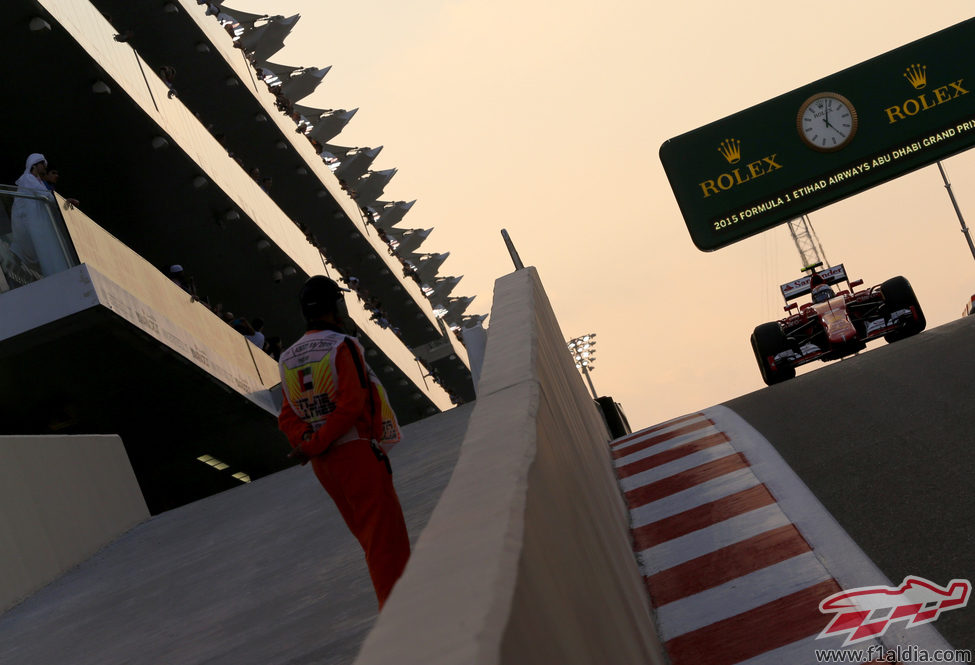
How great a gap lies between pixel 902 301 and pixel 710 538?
33.9 ft

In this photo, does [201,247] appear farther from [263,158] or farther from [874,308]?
[874,308]

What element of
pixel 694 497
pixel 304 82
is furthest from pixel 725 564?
pixel 304 82

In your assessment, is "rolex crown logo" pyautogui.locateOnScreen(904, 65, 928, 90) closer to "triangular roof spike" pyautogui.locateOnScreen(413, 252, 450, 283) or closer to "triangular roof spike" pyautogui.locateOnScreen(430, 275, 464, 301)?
"triangular roof spike" pyautogui.locateOnScreen(413, 252, 450, 283)

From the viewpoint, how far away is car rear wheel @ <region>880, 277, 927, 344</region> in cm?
1494

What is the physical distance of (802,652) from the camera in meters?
4.06

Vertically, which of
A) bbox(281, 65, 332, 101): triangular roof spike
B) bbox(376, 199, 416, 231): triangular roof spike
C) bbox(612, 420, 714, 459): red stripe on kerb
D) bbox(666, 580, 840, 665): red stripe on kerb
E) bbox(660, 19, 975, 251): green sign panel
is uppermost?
bbox(281, 65, 332, 101): triangular roof spike

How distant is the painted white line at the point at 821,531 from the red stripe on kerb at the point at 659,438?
28.8 inches

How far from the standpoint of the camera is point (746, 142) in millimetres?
17297

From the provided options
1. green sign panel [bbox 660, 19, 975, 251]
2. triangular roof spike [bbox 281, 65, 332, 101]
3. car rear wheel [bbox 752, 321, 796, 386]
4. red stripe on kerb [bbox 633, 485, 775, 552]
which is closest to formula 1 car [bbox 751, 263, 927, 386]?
car rear wheel [bbox 752, 321, 796, 386]

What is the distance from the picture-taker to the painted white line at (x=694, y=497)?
6188mm

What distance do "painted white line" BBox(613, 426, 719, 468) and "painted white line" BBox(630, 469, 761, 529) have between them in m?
1.29

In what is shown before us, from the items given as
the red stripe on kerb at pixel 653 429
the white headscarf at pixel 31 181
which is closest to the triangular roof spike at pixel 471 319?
the white headscarf at pixel 31 181

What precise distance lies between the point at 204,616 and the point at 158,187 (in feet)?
50.7

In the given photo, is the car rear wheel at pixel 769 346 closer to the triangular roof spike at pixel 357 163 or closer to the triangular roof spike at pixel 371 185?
the triangular roof spike at pixel 357 163
